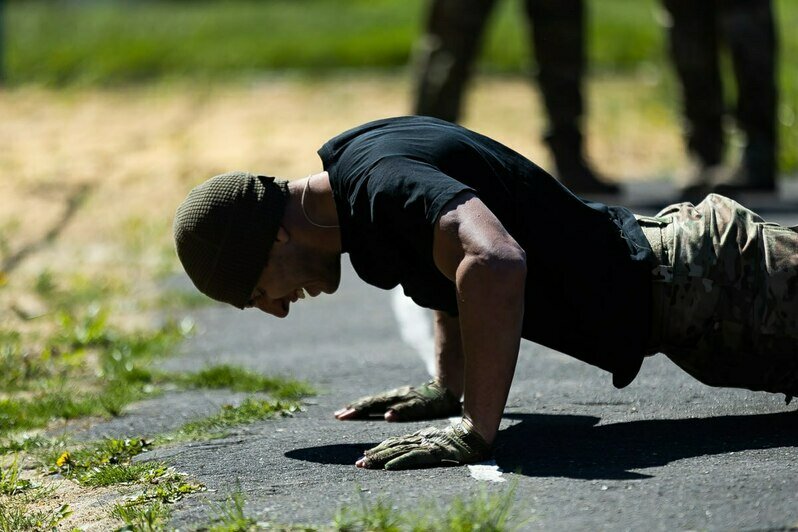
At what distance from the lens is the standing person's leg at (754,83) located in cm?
754

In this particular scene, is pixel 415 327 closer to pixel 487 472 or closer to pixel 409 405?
pixel 409 405

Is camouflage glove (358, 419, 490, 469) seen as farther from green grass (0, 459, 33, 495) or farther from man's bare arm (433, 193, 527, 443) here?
green grass (0, 459, 33, 495)

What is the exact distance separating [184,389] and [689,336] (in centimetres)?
208

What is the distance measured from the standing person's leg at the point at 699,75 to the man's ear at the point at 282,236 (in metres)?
4.48

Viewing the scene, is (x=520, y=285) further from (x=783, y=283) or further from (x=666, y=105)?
(x=666, y=105)

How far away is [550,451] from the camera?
3936 mm

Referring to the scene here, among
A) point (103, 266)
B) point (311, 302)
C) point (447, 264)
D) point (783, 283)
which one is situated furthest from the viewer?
point (103, 266)

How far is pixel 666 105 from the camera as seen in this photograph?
12750mm

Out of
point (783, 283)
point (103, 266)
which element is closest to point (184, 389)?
point (783, 283)

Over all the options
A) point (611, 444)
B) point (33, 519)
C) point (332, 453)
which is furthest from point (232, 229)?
point (611, 444)

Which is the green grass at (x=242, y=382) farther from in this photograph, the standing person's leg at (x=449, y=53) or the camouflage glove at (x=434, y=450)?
the standing person's leg at (x=449, y=53)

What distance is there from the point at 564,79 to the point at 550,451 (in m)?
4.87

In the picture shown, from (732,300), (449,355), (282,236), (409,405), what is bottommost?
(409,405)

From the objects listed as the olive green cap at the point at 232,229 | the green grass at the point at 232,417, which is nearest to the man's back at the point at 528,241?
the olive green cap at the point at 232,229
